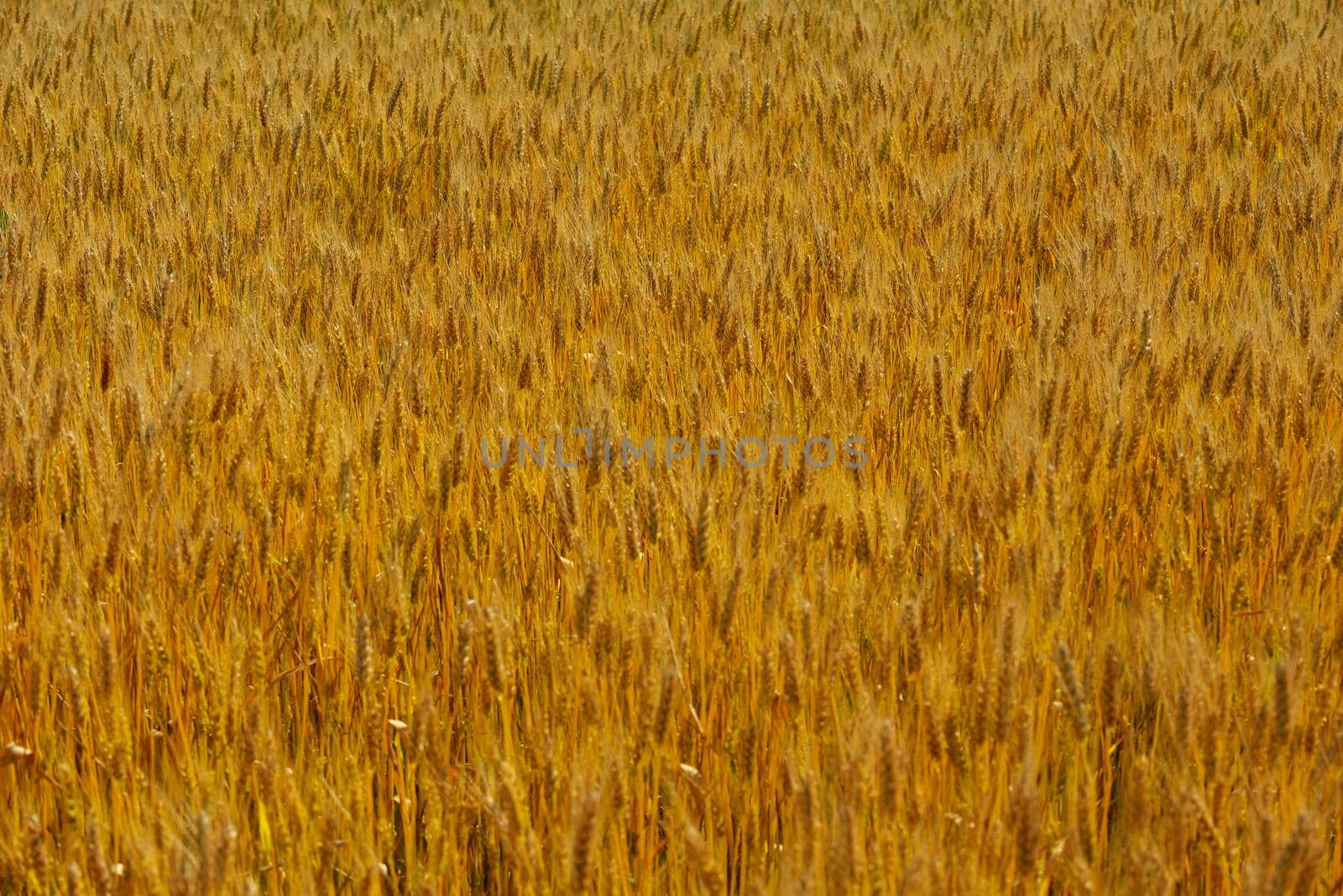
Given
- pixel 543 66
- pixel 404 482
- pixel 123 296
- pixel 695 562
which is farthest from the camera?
pixel 543 66

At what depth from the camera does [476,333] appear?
2.59 m

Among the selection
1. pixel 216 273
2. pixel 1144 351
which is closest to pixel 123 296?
pixel 216 273

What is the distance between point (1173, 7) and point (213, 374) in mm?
5718

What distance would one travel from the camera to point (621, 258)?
130 inches

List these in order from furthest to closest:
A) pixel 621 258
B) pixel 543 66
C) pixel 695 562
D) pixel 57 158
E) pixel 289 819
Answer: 1. pixel 543 66
2. pixel 57 158
3. pixel 621 258
4. pixel 695 562
5. pixel 289 819

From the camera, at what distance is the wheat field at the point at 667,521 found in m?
1.28

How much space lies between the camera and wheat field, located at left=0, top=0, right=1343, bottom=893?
1.28 m

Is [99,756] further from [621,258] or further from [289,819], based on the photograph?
[621,258]

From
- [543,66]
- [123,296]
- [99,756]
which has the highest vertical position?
[543,66]

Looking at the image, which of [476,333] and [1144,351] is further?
[476,333]

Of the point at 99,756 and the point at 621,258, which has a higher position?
the point at 621,258

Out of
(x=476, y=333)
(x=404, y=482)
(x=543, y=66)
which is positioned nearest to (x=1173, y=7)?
(x=543, y=66)

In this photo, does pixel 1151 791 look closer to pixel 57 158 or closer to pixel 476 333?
pixel 476 333

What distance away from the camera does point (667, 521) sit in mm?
1804
